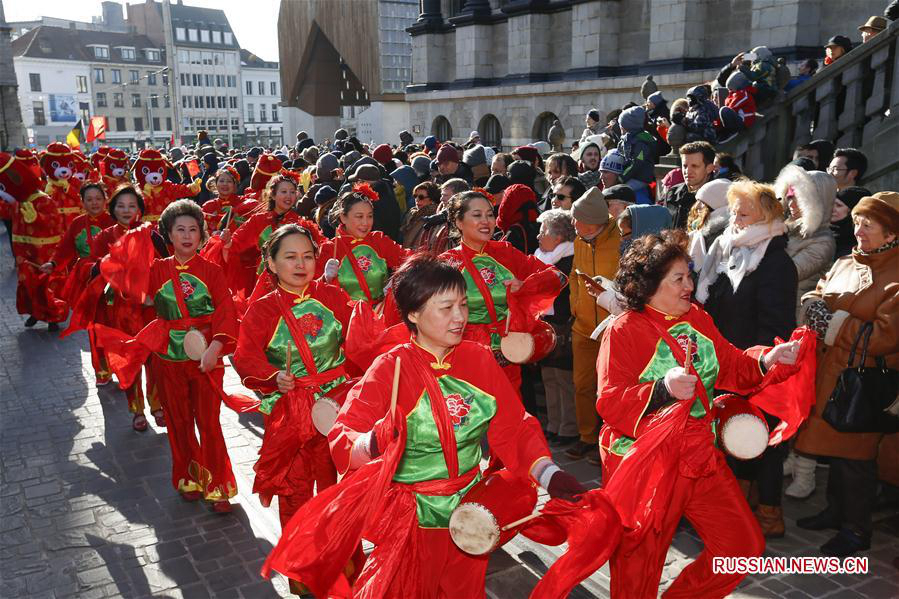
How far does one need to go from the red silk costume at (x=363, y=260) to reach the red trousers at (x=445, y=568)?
147 inches

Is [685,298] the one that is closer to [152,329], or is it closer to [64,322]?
[152,329]

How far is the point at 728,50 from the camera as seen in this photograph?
15.3 m

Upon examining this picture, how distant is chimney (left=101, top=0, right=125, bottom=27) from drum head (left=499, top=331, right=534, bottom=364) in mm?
105920

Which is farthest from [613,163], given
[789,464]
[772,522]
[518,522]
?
[518,522]

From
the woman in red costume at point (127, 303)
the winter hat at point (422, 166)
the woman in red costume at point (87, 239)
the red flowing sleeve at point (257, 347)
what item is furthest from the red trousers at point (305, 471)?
the winter hat at point (422, 166)

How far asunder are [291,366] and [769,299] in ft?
9.92

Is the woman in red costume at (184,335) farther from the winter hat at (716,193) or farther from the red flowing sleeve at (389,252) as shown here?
the winter hat at (716,193)

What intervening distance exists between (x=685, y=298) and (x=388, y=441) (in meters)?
1.75

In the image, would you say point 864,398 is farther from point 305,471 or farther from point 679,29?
point 679,29

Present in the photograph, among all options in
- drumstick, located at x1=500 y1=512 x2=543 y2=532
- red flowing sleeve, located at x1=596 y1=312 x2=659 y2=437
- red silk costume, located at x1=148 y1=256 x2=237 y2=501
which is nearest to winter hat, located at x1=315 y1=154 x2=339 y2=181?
red silk costume, located at x1=148 y1=256 x2=237 y2=501

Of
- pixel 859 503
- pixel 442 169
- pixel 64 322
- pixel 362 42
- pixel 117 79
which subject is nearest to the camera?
pixel 859 503

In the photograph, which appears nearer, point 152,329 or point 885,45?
point 152,329

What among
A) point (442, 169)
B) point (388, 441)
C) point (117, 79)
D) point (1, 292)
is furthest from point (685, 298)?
point (117, 79)

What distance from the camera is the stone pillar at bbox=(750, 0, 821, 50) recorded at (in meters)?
13.3
